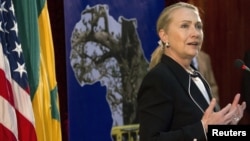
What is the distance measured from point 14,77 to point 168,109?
1.29 m

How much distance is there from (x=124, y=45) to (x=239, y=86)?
5.40ft

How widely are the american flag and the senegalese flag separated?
147mm

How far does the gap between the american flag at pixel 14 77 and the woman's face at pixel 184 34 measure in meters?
1.09

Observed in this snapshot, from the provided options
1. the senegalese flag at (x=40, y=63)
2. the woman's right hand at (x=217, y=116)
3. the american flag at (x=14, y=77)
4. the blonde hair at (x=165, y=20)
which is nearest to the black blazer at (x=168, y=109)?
the woman's right hand at (x=217, y=116)

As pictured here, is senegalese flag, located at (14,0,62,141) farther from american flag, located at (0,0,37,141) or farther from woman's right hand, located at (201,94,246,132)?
woman's right hand, located at (201,94,246,132)

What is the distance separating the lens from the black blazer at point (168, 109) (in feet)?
7.49

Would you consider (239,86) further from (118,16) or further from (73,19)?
(73,19)

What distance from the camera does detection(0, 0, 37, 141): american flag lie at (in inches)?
130

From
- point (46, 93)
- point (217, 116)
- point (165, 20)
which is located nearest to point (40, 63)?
point (46, 93)

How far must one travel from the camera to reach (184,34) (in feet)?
8.19

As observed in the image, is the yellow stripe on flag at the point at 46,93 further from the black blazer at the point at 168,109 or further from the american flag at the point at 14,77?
the black blazer at the point at 168,109

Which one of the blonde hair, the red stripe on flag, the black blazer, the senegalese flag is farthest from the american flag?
the black blazer

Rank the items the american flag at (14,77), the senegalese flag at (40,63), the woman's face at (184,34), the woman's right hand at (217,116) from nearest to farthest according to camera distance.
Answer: the woman's right hand at (217,116)
the woman's face at (184,34)
the american flag at (14,77)
the senegalese flag at (40,63)

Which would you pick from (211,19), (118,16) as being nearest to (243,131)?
(118,16)
